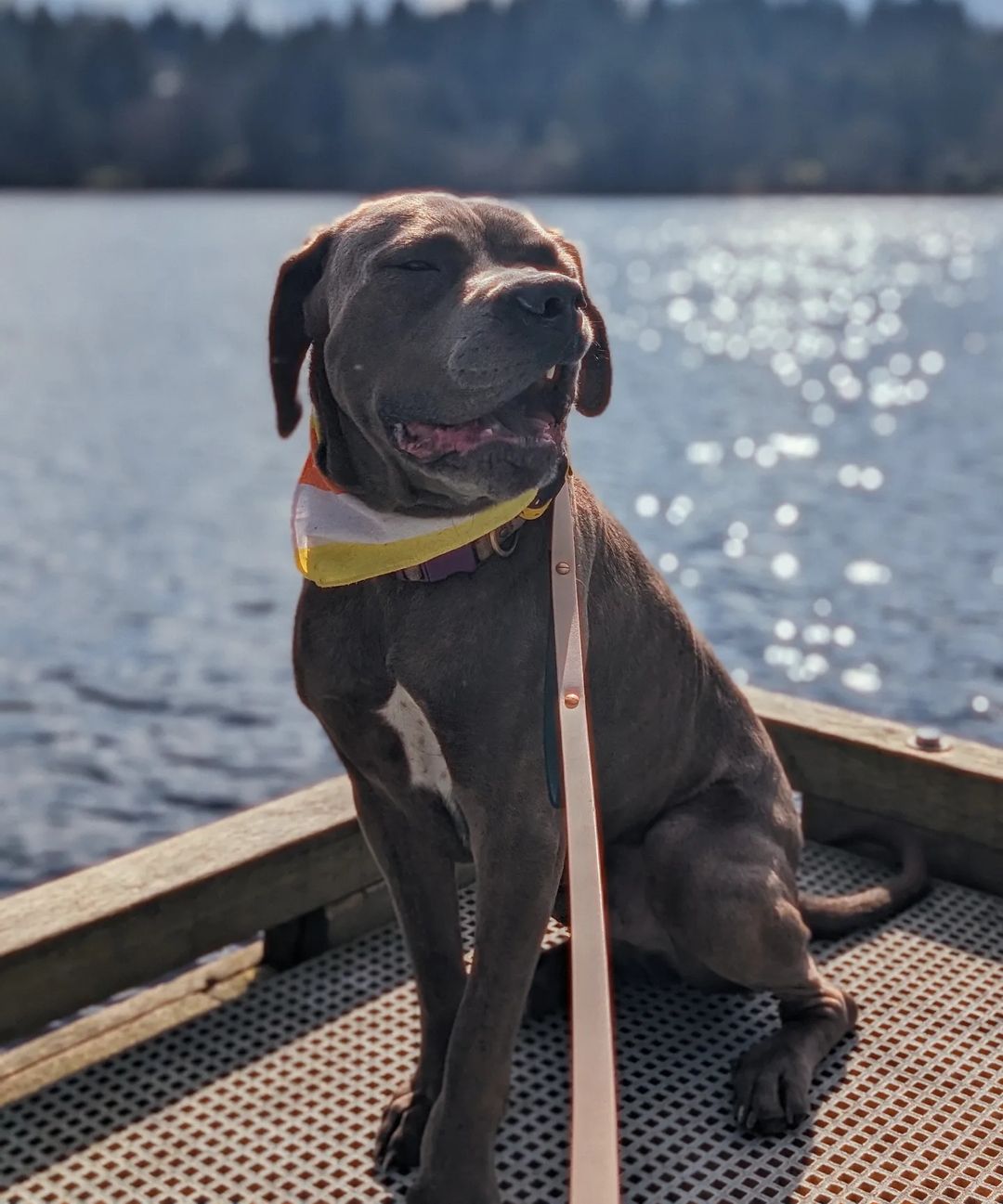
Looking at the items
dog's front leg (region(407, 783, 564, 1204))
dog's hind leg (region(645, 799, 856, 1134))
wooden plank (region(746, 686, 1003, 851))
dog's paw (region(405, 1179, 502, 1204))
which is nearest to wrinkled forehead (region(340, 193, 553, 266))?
dog's front leg (region(407, 783, 564, 1204))

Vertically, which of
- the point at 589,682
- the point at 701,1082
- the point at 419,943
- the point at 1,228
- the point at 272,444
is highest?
the point at 589,682

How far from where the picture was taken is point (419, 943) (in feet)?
11.6

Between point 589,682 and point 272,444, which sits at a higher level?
point 589,682

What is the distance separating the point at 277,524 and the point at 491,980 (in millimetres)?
13279

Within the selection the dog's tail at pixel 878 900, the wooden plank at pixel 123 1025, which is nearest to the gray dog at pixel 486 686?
the dog's tail at pixel 878 900

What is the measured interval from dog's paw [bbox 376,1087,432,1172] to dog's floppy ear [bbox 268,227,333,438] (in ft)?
5.19

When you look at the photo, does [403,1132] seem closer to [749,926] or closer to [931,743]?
[749,926]

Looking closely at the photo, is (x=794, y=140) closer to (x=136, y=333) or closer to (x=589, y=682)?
(x=136, y=333)

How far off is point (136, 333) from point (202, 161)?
269 feet

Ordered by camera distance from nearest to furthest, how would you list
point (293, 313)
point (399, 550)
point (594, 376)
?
point (399, 550) < point (293, 313) < point (594, 376)

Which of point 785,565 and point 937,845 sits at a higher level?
point 937,845

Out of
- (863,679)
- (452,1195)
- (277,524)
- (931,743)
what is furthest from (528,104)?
(452,1195)

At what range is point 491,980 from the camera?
123 inches

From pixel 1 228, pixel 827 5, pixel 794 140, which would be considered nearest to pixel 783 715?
pixel 1 228
